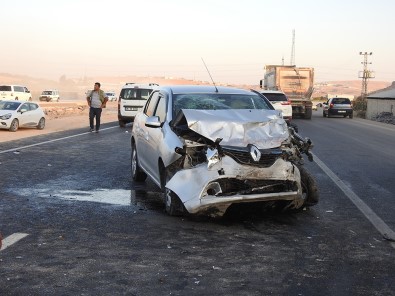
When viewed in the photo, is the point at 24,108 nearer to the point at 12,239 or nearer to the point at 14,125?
the point at 14,125

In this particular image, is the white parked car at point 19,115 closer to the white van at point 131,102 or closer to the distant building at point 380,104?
the white van at point 131,102

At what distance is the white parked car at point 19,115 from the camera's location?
2106cm

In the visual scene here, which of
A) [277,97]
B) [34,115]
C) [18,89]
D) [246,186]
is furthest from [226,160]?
[18,89]

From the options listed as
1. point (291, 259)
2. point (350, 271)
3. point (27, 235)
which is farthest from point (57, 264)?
point (350, 271)

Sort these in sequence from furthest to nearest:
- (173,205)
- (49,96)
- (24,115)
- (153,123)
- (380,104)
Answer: (49,96) < (380,104) < (24,115) < (153,123) < (173,205)

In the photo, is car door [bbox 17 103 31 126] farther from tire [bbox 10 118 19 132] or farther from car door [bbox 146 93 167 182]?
car door [bbox 146 93 167 182]

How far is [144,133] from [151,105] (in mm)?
567

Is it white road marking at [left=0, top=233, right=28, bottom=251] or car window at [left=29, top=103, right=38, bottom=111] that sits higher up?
car window at [left=29, top=103, right=38, bottom=111]

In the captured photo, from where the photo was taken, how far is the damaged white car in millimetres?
6184

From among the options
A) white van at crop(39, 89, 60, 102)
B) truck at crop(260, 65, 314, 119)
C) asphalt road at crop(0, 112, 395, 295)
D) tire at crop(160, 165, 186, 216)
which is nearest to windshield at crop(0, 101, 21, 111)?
asphalt road at crop(0, 112, 395, 295)

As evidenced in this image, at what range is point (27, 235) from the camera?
228 inches

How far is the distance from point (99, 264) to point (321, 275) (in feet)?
6.22

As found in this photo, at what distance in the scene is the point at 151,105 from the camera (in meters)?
8.87

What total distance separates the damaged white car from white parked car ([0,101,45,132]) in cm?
1499
